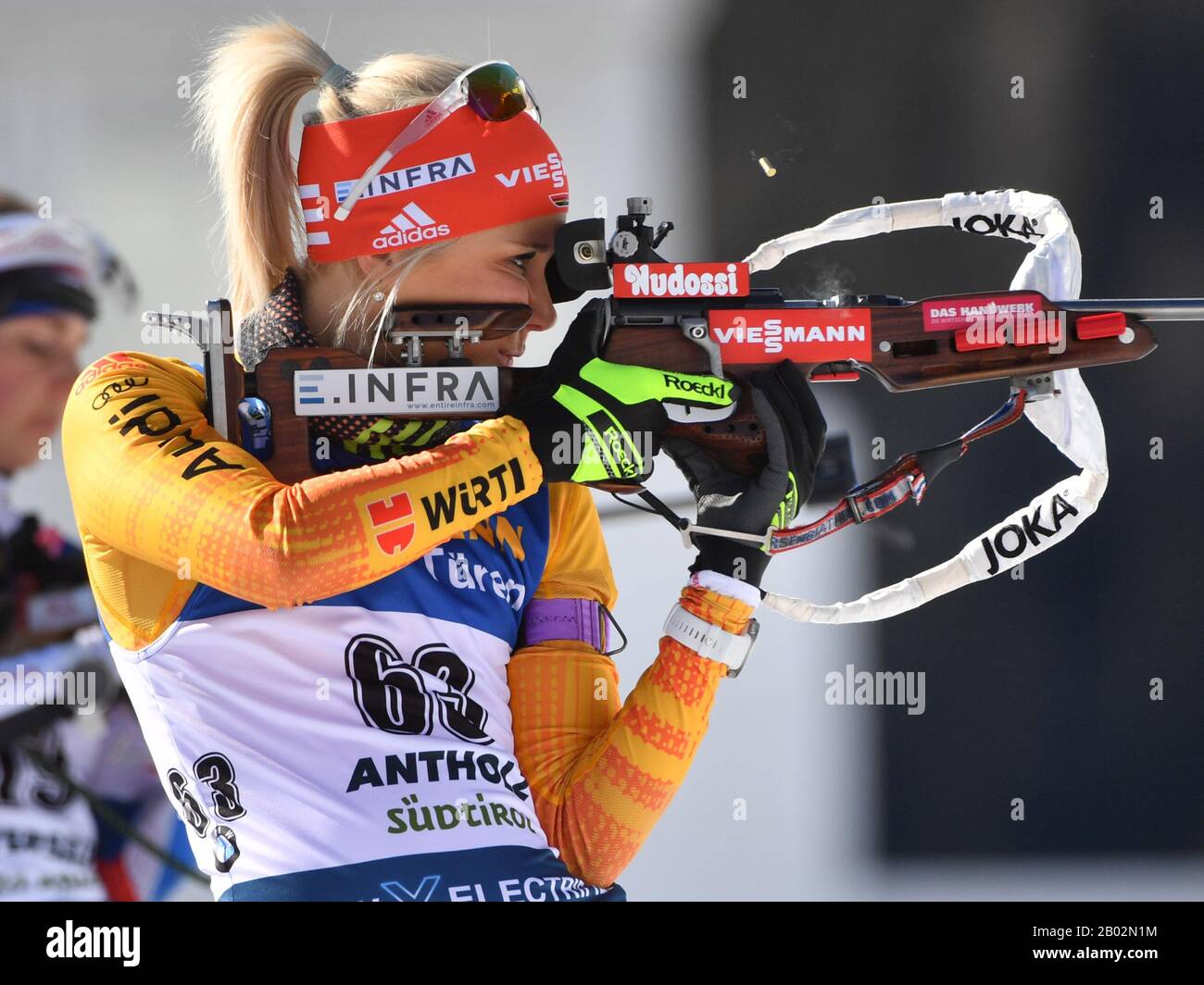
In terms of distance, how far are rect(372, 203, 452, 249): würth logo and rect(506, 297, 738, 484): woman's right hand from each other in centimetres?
18

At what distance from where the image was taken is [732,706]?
228 cm

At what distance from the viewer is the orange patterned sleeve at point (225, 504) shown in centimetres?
112

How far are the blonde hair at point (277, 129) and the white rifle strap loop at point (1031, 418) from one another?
530 millimetres

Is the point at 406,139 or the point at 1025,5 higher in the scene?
the point at 1025,5

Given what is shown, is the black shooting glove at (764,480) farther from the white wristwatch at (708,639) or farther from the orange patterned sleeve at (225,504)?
the orange patterned sleeve at (225,504)

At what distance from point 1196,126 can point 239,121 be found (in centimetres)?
174

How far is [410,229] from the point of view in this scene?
137 centimetres

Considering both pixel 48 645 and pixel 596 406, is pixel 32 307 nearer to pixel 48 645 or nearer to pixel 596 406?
pixel 48 645

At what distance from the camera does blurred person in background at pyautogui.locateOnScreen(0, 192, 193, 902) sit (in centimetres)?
212

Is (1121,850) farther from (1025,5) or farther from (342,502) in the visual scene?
(342,502)

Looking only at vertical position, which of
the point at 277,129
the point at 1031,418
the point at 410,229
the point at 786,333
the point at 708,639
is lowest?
the point at 708,639

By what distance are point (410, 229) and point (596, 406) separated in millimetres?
285

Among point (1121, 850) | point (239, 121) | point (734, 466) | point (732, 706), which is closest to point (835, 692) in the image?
point (732, 706)

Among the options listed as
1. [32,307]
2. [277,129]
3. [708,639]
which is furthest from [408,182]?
[32,307]
